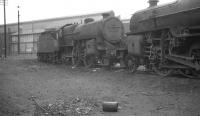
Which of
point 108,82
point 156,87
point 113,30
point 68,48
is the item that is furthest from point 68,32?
point 156,87

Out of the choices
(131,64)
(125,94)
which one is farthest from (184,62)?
(131,64)

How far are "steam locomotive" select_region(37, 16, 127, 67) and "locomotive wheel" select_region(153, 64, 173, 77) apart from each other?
2.87m

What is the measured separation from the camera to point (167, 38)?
11906 mm

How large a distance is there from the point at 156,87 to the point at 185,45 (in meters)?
2.32

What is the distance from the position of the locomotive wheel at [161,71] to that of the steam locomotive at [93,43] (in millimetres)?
2874

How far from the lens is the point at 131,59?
14.5 metres

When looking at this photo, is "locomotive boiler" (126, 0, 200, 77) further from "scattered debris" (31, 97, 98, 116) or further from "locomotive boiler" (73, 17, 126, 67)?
"scattered debris" (31, 97, 98, 116)

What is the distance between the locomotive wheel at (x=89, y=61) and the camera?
18359 mm

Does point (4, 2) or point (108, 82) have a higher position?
point (4, 2)

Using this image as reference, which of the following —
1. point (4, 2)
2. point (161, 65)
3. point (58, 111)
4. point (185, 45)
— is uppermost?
point (4, 2)

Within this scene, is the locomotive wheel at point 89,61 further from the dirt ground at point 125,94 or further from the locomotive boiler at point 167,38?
the dirt ground at point 125,94

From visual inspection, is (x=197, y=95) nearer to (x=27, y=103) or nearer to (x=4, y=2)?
(x=27, y=103)

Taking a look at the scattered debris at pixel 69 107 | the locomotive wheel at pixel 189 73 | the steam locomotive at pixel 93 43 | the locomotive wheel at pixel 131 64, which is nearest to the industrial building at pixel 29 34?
the steam locomotive at pixel 93 43

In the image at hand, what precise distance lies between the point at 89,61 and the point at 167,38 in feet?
26.0
